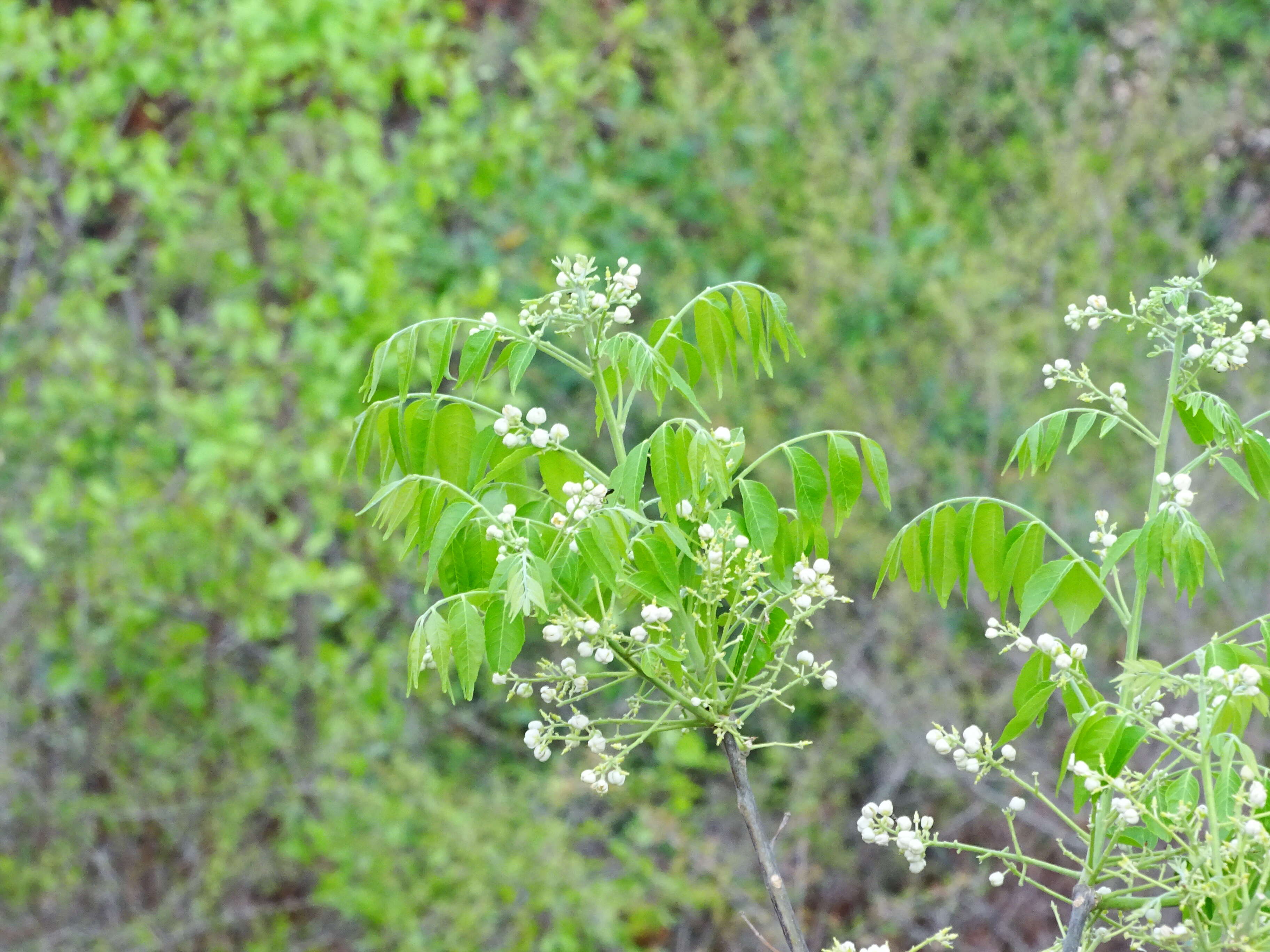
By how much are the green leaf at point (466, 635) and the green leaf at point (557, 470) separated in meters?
0.19

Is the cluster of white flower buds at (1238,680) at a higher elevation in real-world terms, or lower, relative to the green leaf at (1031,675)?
higher

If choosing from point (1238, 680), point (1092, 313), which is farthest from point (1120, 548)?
point (1092, 313)

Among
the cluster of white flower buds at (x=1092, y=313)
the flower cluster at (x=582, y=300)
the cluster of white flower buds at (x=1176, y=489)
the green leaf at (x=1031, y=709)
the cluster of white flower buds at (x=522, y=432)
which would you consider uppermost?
the flower cluster at (x=582, y=300)

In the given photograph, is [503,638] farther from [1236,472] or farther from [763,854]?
[1236,472]

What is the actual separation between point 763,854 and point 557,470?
0.49m

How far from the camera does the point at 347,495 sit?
5254 mm

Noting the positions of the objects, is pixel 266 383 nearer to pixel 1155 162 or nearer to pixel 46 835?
pixel 46 835

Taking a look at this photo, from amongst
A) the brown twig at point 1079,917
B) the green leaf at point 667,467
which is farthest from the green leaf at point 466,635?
the brown twig at point 1079,917

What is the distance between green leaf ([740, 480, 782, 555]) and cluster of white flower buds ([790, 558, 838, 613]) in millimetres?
41

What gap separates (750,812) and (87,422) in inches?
168

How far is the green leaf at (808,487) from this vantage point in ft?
4.65

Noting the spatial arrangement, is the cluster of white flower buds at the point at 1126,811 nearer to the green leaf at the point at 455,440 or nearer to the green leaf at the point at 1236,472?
the green leaf at the point at 1236,472

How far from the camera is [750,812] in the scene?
1.33m

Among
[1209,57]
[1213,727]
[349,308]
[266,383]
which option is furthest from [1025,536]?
[1209,57]
